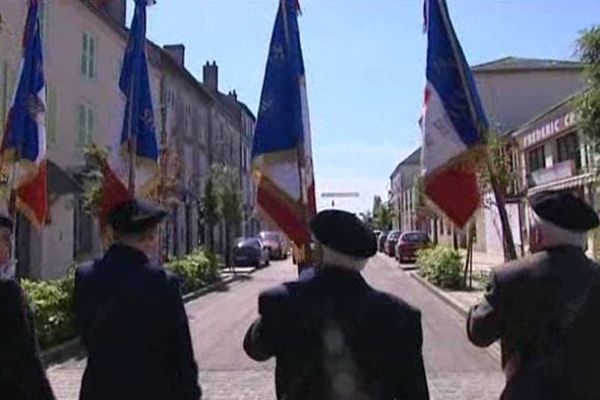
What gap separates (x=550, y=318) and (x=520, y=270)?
271 millimetres

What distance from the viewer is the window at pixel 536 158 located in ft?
129

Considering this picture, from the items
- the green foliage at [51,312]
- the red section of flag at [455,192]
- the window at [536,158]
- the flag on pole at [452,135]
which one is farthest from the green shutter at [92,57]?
the red section of flag at [455,192]

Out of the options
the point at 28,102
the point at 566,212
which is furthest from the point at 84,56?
the point at 566,212

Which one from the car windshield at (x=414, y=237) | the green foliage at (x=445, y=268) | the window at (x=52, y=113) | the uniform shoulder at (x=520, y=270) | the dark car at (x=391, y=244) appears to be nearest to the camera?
the uniform shoulder at (x=520, y=270)

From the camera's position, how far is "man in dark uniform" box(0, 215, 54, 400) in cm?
418

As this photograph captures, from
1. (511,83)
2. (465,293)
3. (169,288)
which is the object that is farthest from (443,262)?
(511,83)

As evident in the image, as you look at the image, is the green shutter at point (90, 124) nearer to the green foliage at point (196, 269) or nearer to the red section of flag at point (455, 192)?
the green foliage at point (196, 269)

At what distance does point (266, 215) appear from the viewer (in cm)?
605

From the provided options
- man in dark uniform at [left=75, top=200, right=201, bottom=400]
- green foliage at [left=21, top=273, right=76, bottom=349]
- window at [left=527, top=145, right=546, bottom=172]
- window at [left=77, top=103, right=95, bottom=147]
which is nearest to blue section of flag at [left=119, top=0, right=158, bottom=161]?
man in dark uniform at [left=75, top=200, right=201, bottom=400]

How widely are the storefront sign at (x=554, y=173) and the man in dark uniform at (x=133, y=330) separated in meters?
31.5

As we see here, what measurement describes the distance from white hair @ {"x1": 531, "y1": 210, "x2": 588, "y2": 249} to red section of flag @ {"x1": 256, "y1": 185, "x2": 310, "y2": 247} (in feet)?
6.68

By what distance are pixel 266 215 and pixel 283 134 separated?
25.1 inches

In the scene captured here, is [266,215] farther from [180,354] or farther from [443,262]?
[443,262]

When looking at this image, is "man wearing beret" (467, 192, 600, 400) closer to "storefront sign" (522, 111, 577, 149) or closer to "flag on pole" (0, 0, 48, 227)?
"flag on pole" (0, 0, 48, 227)
